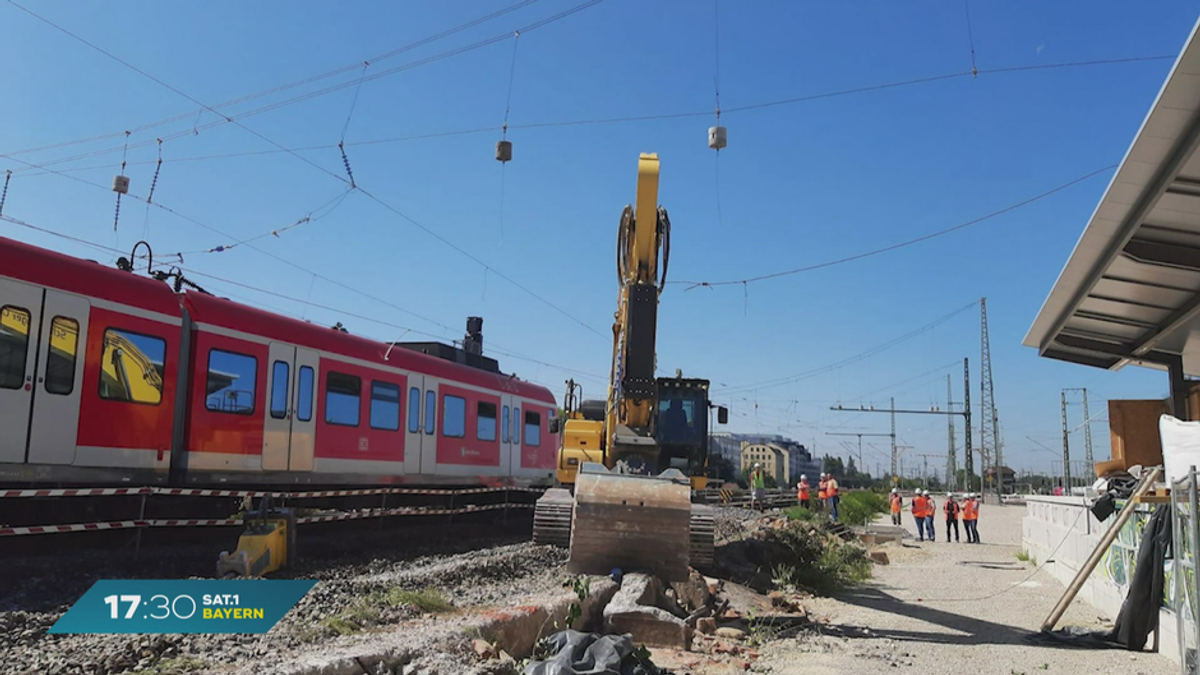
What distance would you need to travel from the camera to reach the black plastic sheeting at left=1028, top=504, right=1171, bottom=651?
8383mm

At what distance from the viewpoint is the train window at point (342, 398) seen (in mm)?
13727

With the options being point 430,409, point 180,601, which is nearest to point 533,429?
point 430,409

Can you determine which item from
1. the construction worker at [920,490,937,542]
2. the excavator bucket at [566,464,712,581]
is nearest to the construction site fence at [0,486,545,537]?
the excavator bucket at [566,464,712,581]

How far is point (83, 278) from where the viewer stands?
971 cm

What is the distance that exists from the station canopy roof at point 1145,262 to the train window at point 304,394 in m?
10.3

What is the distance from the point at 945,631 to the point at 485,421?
429 inches

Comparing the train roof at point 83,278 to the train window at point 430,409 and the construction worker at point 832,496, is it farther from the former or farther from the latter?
the construction worker at point 832,496

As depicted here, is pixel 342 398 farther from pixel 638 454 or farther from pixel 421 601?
pixel 421 601

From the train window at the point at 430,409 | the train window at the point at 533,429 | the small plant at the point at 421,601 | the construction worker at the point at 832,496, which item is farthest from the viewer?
the construction worker at the point at 832,496

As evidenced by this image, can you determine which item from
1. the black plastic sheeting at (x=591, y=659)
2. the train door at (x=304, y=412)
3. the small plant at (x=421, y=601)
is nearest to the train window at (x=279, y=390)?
the train door at (x=304, y=412)

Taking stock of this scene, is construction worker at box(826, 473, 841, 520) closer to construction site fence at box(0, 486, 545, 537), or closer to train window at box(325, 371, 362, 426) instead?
construction site fence at box(0, 486, 545, 537)

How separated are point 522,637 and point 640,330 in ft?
17.5

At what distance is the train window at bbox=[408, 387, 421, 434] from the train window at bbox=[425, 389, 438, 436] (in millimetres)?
276

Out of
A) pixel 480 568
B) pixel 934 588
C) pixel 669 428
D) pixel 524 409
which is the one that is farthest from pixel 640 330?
pixel 524 409
